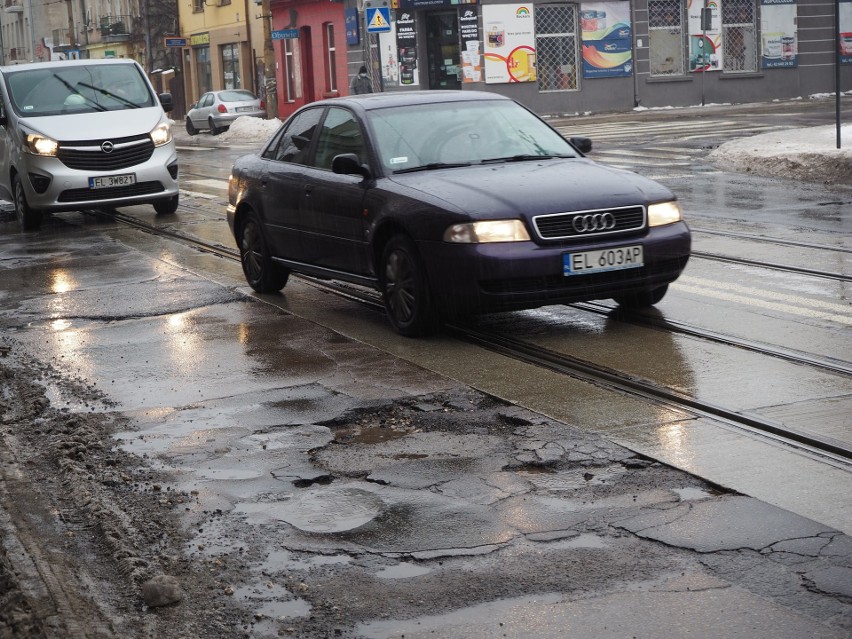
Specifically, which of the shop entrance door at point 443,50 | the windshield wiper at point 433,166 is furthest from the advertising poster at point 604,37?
the windshield wiper at point 433,166

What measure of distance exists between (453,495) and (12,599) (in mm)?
1713

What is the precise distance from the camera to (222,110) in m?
45.6

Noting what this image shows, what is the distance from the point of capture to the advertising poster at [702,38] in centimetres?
4419

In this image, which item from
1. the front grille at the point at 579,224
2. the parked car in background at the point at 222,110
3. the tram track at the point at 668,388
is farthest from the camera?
the parked car in background at the point at 222,110

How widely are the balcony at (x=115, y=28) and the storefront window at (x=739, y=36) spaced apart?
113ft

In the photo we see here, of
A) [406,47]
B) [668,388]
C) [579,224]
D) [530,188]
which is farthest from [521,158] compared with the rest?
[406,47]

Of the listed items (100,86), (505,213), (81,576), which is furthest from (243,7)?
(81,576)

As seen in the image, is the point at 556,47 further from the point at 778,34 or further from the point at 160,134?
the point at 160,134

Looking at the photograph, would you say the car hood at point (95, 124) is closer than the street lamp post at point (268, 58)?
Yes

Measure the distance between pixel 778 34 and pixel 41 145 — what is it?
33.9 m

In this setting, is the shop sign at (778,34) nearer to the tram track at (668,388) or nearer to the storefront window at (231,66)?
the storefront window at (231,66)

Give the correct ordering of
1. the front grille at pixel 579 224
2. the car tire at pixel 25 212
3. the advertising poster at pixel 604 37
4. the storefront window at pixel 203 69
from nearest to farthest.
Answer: the front grille at pixel 579 224
the car tire at pixel 25 212
the advertising poster at pixel 604 37
the storefront window at pixel 203 69

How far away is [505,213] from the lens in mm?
8148

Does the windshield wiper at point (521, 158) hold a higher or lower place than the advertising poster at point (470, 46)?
lower
